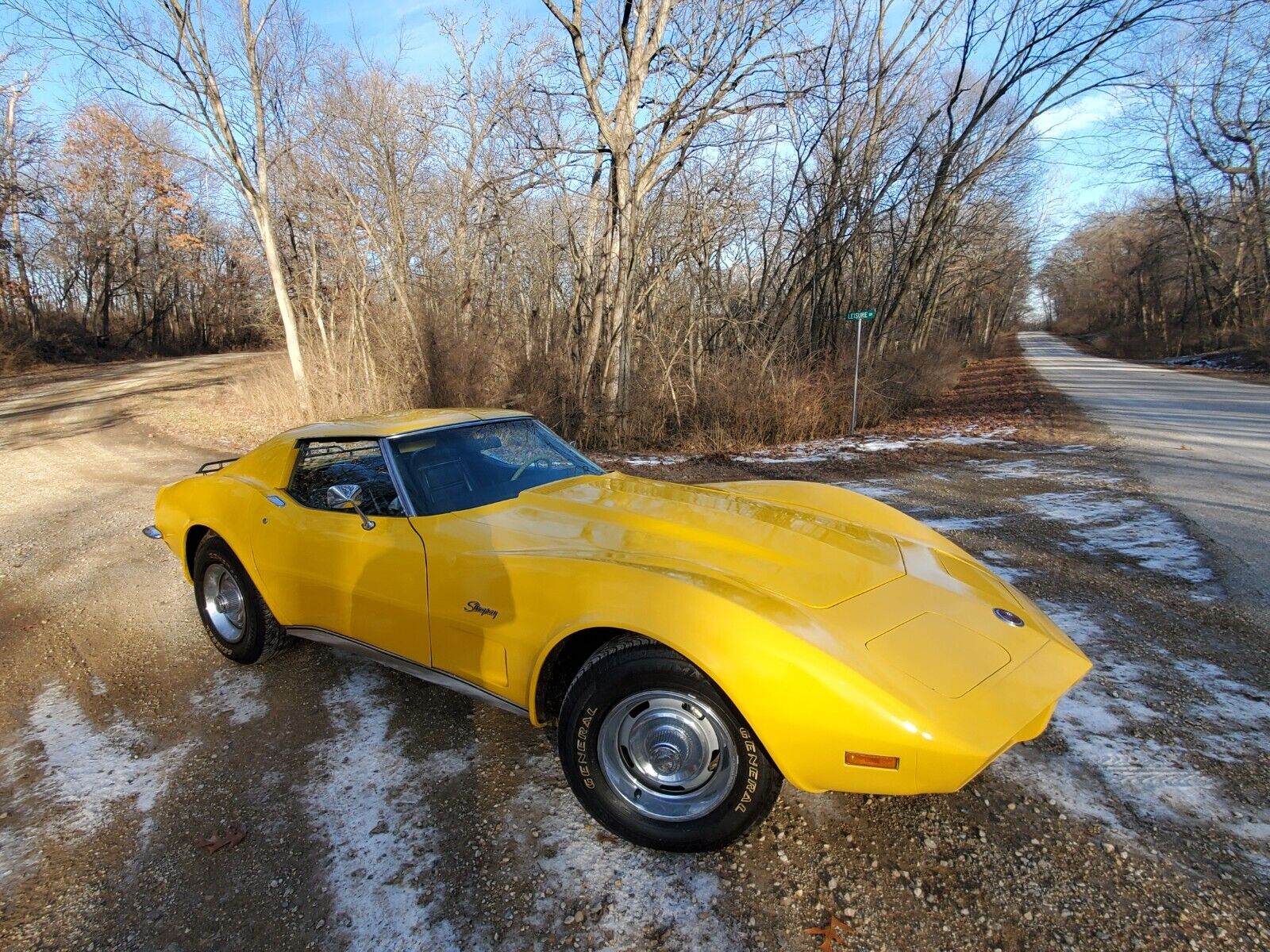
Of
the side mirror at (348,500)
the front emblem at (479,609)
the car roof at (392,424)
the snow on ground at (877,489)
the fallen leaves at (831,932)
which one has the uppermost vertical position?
the car roof at (392,424)

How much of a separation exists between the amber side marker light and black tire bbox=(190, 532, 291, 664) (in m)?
2.87

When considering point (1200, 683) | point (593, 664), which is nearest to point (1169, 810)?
point (1200, 683)

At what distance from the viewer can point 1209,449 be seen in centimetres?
890

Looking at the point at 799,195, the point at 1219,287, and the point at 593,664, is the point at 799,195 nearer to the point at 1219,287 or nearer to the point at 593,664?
the point at 593,664

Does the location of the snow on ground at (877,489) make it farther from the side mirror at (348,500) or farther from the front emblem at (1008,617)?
the side mirror at (348,500)

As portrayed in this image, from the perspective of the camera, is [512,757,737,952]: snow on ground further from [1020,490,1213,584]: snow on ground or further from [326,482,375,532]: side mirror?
[1020,490,1213,584]: snow on ground

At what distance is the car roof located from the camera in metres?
3.07

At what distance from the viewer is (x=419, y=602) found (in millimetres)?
2518

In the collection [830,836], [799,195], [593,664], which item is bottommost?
[830,836]

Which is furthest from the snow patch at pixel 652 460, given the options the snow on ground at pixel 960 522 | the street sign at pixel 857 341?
the snow on ground at pixel 960 522

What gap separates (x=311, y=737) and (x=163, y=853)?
26.3 inches

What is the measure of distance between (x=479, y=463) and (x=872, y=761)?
2.15 m

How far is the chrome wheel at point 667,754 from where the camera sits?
196 cm

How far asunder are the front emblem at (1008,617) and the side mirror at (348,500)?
2486 millimetres
